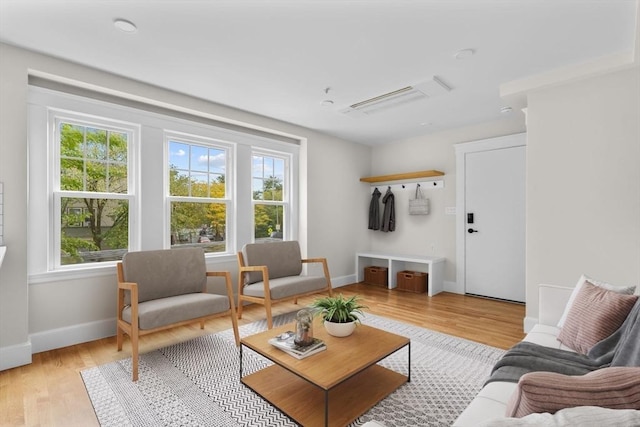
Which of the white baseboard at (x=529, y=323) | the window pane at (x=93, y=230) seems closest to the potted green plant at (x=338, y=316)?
the white baseboard at (x=529, y=323)

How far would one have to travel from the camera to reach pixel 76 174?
9.83 ft

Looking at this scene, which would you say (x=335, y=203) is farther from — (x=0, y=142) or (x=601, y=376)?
(x=601, y=376)

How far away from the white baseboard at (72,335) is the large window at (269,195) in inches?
75.2

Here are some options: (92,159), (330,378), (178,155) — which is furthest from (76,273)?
(330,378)

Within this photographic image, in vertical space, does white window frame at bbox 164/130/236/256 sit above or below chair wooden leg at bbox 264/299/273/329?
above

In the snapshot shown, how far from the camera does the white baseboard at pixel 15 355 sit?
7.84 ft

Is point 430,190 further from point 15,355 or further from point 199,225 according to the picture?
point 15,355

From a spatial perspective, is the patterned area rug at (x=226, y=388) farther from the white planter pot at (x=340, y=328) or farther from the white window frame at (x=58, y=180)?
the white window frame at (x=58, y=180)

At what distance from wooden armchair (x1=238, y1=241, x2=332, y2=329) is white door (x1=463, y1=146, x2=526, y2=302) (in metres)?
2.29

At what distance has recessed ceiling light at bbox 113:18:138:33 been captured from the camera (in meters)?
2.16

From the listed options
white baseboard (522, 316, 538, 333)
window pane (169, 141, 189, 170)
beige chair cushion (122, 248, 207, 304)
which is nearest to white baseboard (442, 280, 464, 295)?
white baseboard (522, 316, 538, 333)

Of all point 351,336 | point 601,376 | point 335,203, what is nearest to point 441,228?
point 335,203

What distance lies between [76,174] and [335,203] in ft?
11.0

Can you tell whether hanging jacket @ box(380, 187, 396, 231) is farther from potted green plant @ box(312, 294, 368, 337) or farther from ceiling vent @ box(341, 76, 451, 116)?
potted green plant @ box(312, 294, 368, 337)
